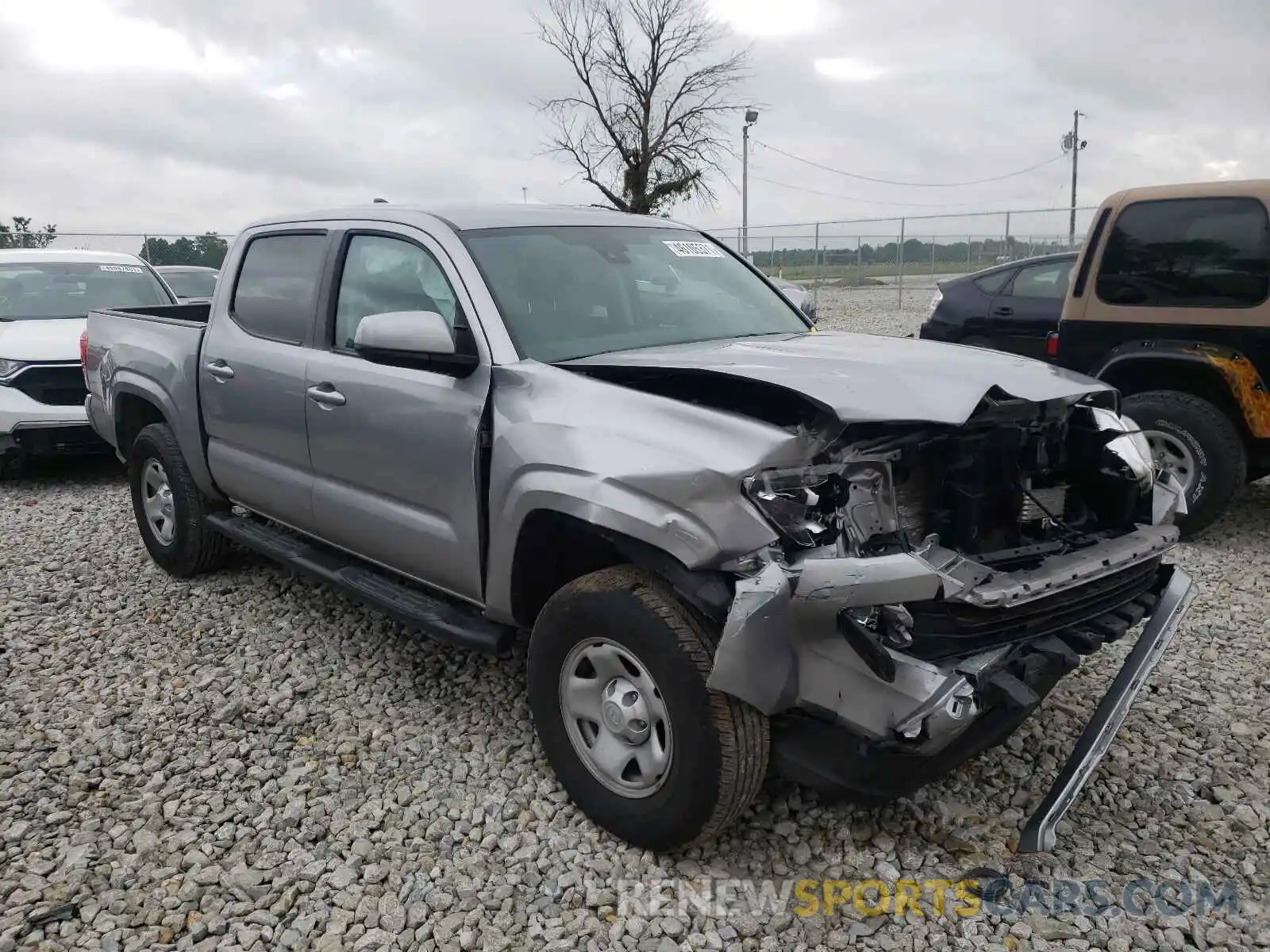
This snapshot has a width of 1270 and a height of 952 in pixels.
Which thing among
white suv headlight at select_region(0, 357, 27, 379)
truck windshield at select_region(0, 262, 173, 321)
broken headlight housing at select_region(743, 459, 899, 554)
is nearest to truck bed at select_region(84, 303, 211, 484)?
white suv headlight at select_region(0, 357, 27, 379)

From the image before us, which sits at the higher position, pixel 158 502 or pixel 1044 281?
pixel 1044 281

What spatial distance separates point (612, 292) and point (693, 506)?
1.42 meters

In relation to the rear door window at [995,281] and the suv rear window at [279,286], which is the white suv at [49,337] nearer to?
the suv rear window at [279,286]

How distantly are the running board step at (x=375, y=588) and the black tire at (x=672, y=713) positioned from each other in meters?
0.38

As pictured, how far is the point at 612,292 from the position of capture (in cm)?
358

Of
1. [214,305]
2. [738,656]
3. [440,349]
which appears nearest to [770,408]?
[738,656]

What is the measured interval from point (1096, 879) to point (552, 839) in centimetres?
158

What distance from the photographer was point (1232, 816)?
9.73 ft

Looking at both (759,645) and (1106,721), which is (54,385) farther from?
(1106,721)

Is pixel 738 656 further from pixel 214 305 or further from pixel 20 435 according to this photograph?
pixel 20 435

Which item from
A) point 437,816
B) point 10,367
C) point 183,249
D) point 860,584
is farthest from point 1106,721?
point 183,249

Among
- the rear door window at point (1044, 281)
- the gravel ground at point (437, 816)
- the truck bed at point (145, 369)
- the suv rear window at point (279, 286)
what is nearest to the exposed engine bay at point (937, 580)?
the gravel ground at point (437, 816)

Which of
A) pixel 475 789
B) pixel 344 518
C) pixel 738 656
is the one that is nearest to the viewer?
pixel 738 656

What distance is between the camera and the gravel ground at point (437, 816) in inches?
100
